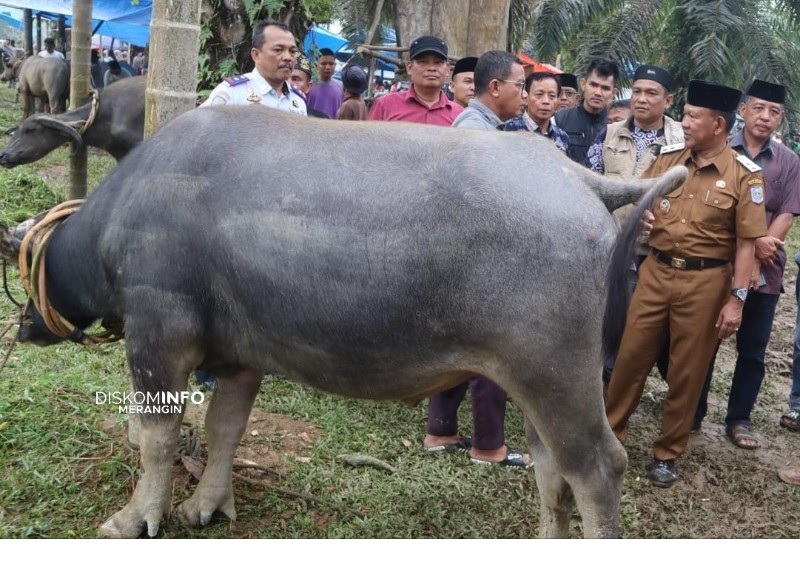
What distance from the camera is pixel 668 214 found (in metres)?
4.30

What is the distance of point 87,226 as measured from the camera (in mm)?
3244

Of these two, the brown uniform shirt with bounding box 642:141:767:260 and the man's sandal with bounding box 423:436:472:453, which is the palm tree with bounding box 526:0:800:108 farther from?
the man's sandal with bounding box 423:436:472:453

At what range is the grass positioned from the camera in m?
3.60

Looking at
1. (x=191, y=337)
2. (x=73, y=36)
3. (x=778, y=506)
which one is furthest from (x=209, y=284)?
(x=73, y=36)

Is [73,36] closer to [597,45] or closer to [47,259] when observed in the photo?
[47,259]

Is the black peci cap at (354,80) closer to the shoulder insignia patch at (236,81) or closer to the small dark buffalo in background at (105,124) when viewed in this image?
the small dark buffalo in background at (105,124)

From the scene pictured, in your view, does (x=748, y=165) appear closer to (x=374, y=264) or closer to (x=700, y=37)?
(x=374, y=264)

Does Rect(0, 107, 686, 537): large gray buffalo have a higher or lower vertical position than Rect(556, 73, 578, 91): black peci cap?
lower

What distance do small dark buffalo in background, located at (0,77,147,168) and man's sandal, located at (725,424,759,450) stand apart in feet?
19.9

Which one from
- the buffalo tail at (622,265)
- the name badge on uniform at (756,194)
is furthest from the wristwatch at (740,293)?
the buffalo tail at (622,265)

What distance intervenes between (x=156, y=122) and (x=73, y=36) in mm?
3634

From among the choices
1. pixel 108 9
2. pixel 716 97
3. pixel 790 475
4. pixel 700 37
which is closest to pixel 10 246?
pixel 716 97

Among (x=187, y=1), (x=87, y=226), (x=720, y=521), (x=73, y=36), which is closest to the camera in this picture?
(x=87, y=226)

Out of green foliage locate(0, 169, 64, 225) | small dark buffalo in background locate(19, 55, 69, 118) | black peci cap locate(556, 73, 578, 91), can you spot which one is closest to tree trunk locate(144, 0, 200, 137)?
green foliage locate(0, 169, 64, 225)
